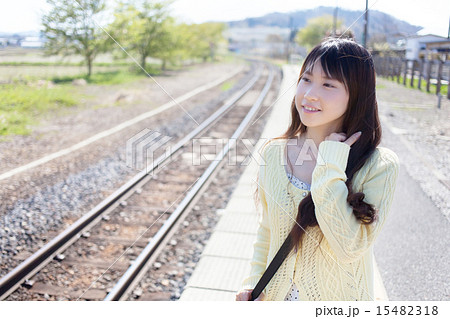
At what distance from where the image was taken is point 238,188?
4.55 metres

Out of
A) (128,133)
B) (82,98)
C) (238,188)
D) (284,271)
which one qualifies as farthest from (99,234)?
(82,98)

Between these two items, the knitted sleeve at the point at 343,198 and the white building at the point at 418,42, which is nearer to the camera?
the knitted sleeve at the point at 343,198

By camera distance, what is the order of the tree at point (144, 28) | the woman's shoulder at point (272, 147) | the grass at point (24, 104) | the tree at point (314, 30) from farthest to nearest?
the grass at point (24, 104) < the tree at point (144, 28) < the tree at point (314, 30) < the woman's shoulder at point (272, 147)

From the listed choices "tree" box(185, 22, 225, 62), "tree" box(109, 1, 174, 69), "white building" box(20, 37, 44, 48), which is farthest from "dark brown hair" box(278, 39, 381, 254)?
"white building" box(20, 37, 44, 48)

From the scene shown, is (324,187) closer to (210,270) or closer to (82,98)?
(210,270)

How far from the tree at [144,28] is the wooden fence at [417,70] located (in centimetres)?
121

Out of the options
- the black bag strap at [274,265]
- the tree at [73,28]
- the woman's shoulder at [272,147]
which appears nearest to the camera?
the black bag strap at [274,265]

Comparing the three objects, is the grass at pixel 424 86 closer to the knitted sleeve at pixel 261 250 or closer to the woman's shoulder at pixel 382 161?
the woman's shoulder at pixel 382 161

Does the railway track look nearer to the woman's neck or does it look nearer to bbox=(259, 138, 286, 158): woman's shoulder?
bbox=(259, 138, 286, 158): woman's shoulder

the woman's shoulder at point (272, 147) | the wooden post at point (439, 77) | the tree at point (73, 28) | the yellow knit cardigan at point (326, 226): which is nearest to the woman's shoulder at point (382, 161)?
the yellow knit cardigan at point (326, 226)

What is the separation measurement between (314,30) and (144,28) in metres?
1.04

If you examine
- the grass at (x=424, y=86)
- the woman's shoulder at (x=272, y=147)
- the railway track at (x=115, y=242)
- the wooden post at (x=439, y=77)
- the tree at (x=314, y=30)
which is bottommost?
the railway track at (x=115, y=242)

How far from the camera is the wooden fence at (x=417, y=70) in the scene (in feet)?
6.83

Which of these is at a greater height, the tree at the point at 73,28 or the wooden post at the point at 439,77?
the tree at the point at 73,28
